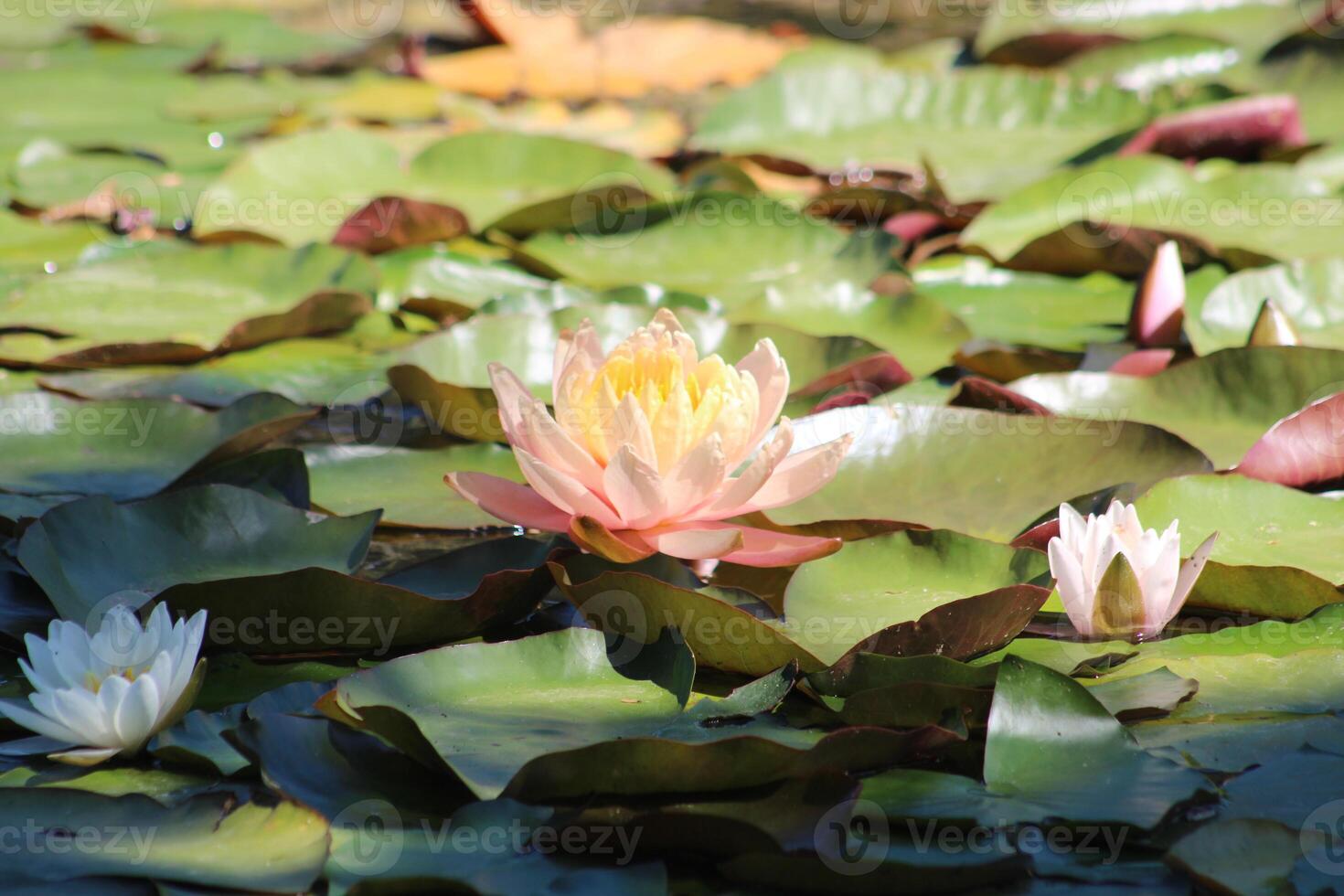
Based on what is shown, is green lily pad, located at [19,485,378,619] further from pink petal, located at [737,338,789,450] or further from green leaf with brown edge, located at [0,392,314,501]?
pink petal, located at [737,338,789,450]

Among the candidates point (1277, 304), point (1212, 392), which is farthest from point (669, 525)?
point (1277, 304)

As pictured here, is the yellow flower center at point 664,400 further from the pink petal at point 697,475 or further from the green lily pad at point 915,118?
the green lily pad at point 915,118

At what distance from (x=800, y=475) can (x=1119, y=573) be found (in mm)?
359

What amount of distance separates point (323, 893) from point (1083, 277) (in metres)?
2.22

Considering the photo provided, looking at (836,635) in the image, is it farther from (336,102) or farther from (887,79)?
(336,102)

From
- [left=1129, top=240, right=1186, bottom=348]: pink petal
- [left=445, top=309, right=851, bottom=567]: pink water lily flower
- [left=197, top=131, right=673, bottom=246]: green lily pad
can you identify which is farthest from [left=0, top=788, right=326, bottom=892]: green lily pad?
[left=197, top=131, right=673, bottom=246]: green lily pad

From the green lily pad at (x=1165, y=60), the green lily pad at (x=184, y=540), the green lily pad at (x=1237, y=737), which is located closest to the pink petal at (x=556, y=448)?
the green lily pad at (x=184, y=540)

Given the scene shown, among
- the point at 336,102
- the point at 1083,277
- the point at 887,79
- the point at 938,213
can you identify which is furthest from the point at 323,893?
the point at 336,102

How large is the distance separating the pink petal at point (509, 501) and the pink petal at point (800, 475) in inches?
9.0

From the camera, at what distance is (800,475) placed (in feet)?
4.83

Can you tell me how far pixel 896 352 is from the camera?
2309mm

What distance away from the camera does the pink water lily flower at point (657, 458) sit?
1396mm

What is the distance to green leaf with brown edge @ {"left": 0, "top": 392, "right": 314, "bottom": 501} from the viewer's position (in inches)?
71.4

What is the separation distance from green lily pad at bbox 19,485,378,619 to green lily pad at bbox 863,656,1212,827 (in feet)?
2.43
